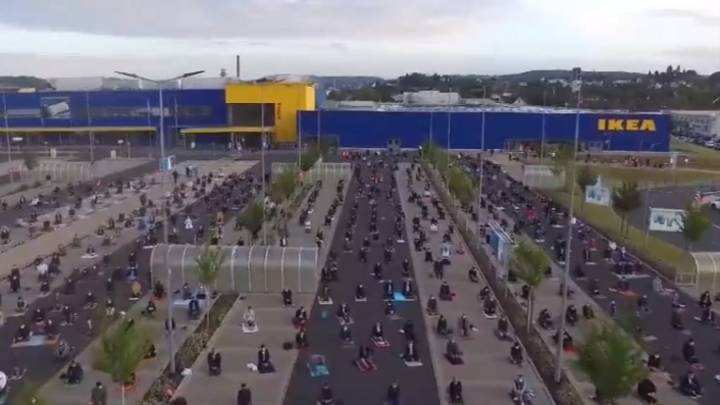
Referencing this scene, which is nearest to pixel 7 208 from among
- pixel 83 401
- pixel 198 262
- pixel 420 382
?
pixel 198 262

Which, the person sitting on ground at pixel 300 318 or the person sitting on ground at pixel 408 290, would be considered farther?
the person sitting on ground at pixel 408 290

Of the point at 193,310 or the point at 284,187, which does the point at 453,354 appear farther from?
the point at 284,187

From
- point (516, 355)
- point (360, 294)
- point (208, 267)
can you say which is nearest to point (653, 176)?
point (360, 294)

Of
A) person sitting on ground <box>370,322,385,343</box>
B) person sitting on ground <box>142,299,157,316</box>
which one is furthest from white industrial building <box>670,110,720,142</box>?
person sitting on ground <box>142,299,157,316</box>

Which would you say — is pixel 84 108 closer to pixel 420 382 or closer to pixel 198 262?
pixel 198 262

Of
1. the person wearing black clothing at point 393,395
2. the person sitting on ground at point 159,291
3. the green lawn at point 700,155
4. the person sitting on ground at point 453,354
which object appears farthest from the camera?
the green lawn at point 700,155

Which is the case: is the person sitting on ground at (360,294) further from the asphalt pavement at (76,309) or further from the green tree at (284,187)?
the green tree at (284,187)

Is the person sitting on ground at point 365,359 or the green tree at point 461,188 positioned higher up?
the green tree at point 461,188

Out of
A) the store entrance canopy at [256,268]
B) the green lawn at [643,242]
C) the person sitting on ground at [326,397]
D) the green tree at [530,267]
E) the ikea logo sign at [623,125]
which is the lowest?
the green lawn at [643,242]

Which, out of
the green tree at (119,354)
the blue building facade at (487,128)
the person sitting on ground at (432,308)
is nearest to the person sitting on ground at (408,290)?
the person sitting on ground at (432,308)

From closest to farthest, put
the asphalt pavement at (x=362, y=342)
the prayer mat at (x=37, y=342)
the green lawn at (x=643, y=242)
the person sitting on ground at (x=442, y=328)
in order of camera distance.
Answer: the asphalt pavement at (x=362, y=342) → the prayer mat at (x=37, y=342) → the person sitting on ground at (x=442, y=328) → the green lawn at (x=643, y=242)

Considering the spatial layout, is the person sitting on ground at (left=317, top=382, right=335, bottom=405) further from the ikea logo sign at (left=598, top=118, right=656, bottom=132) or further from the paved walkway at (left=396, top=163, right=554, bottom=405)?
the ikea logo sign at (left=598, top=118, right=656, bottom=132)
